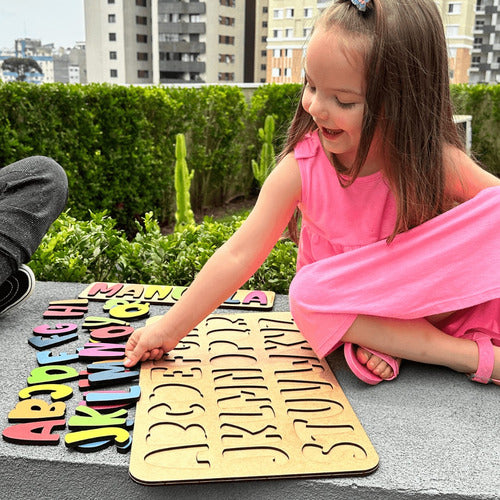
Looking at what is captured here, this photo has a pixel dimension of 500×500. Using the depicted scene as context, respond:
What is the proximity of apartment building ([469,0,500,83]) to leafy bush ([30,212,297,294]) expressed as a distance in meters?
32.9

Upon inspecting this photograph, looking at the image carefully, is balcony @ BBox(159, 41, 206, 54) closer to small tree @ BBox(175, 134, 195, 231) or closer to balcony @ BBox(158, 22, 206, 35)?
balcony @ BBox(158, 22, 206, 35)

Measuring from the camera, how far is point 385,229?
1.96 meters

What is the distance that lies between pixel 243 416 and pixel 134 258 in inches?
60.8

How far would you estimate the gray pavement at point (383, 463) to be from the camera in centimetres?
143

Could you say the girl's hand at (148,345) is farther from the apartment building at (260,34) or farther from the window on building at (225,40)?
the window on building at (225,40)

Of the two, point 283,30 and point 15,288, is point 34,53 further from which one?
point 15,288

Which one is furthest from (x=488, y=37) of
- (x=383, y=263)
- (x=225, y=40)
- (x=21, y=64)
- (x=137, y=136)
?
(x=383, y=263)

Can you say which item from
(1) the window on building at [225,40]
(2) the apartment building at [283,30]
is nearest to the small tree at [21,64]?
(2) the apartment building at [283,30]

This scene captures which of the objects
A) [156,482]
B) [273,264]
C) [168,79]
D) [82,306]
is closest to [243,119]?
[273,264]

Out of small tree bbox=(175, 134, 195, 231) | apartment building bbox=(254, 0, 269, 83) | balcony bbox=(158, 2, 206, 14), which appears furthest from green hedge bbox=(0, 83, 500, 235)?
balcony bbox=(158, 2, 206, 14)

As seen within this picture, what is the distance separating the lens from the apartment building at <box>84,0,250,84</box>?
1945 inches

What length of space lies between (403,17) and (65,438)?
1.45m

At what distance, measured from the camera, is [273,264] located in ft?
9.86

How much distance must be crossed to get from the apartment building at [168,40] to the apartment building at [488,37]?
788 inches
